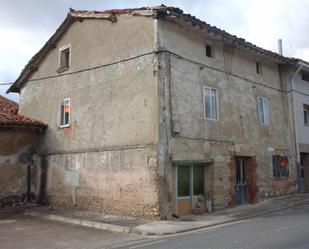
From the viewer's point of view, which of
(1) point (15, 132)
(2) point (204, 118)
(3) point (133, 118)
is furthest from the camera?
(1) point (15, 132)

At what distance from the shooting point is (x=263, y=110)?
60.2 feet

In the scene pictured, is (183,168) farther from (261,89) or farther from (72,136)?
(261,89)

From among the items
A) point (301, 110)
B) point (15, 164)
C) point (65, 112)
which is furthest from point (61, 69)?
point (301, 110)

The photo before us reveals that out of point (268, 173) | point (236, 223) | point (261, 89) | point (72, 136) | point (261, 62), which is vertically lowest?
point (236, 223)

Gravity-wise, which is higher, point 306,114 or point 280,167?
point 306,114

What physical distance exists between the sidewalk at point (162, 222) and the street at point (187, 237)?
391mm

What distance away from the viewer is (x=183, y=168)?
14.0 meters

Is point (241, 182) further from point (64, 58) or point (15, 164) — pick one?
point (15, 164)

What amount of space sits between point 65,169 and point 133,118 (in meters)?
4.52

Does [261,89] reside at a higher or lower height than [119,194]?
higher

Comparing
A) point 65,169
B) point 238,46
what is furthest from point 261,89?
point 65,169

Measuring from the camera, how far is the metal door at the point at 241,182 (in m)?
16.3

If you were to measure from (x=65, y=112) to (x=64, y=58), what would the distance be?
2499 mm

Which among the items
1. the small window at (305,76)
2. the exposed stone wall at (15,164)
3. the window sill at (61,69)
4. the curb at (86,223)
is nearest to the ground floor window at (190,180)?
the curb at (86,223)
